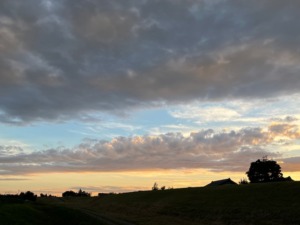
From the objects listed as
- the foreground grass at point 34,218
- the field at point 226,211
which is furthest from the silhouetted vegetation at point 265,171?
the foreground grass at point 34,218

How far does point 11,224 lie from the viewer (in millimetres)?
33688

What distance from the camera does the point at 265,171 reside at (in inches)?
5074

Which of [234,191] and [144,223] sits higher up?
[234,191]

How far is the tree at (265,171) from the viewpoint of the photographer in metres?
128

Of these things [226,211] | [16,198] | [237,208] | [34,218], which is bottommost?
[34,218]

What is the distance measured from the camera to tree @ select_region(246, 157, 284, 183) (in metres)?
128

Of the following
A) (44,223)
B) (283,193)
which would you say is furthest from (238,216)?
(44,223)

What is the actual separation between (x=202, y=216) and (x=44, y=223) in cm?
1973

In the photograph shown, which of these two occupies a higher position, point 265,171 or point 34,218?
point 265,171

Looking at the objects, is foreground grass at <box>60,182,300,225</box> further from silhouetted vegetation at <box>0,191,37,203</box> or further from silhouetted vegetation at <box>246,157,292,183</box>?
silhouetted vegetation at <box>246,157,292,183</box>

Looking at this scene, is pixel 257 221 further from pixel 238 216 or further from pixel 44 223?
pixel 44 223

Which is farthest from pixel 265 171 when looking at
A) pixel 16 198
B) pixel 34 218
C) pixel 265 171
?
pixel 34 218

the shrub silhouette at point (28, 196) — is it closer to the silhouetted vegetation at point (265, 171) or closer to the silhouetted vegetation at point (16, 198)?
the silhouetted vegetation at point (16, 198)

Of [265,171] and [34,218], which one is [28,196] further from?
[34,218]
